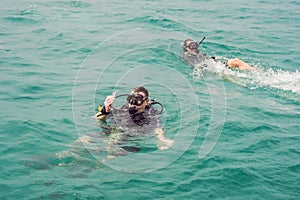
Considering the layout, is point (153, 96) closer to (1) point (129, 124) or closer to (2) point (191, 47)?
(1) point (129, 124)

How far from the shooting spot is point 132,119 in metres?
7.97

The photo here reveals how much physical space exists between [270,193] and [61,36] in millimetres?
11977

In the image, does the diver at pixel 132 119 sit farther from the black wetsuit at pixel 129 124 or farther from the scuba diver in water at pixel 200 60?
the scuba diver in water at pixel 200 60

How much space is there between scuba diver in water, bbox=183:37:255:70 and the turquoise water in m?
0.42

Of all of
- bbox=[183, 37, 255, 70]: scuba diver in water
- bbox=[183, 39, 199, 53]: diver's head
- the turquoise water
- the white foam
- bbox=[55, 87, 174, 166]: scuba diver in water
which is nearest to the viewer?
the turquoise water

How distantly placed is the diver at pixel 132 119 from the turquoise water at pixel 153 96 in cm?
32

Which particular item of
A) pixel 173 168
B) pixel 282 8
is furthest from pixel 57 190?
pixel 282 8

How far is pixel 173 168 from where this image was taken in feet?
21.5

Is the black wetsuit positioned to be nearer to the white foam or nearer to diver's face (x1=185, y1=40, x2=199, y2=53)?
the white foam

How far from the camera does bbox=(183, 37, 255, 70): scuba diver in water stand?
12.8m

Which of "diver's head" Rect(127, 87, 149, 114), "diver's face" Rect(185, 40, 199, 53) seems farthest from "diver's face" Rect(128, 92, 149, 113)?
"diver's face" Rect(185, 40, 199, 53)

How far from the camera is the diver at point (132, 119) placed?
25.2 feet

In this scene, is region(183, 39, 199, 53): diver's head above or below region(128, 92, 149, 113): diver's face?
above

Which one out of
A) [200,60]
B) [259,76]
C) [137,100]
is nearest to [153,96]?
[137,100]
